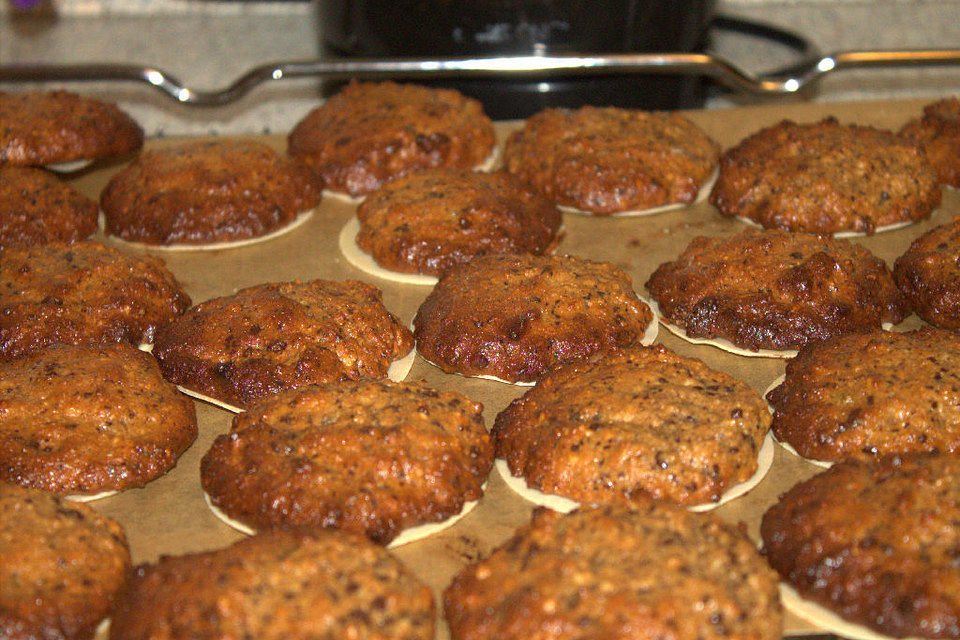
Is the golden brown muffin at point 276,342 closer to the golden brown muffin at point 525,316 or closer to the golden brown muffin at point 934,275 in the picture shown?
the golden brown muffin at point 525,316

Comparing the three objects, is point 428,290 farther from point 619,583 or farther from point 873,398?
point 619,583

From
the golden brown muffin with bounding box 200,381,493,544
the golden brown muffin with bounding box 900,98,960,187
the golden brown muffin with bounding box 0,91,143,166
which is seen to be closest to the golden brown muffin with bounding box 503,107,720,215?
the golden brown muffin with bounding box 900,98,960,187

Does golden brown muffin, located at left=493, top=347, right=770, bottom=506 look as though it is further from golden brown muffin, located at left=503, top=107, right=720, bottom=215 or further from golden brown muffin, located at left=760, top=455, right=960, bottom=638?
golden brown muffin, located at left=503, top=107, right=720, bottom=215

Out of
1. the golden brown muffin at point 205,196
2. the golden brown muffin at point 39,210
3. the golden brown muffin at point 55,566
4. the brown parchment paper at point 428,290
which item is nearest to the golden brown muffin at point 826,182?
the brown parchment paper at point 428,290

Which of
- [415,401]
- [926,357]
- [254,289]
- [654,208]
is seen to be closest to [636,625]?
[415,401]

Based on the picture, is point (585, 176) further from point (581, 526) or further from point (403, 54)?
point (581, 526)

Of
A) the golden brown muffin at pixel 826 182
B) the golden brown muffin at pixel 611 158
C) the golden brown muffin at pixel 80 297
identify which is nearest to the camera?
the golden brown muffin at pixel 80 297
